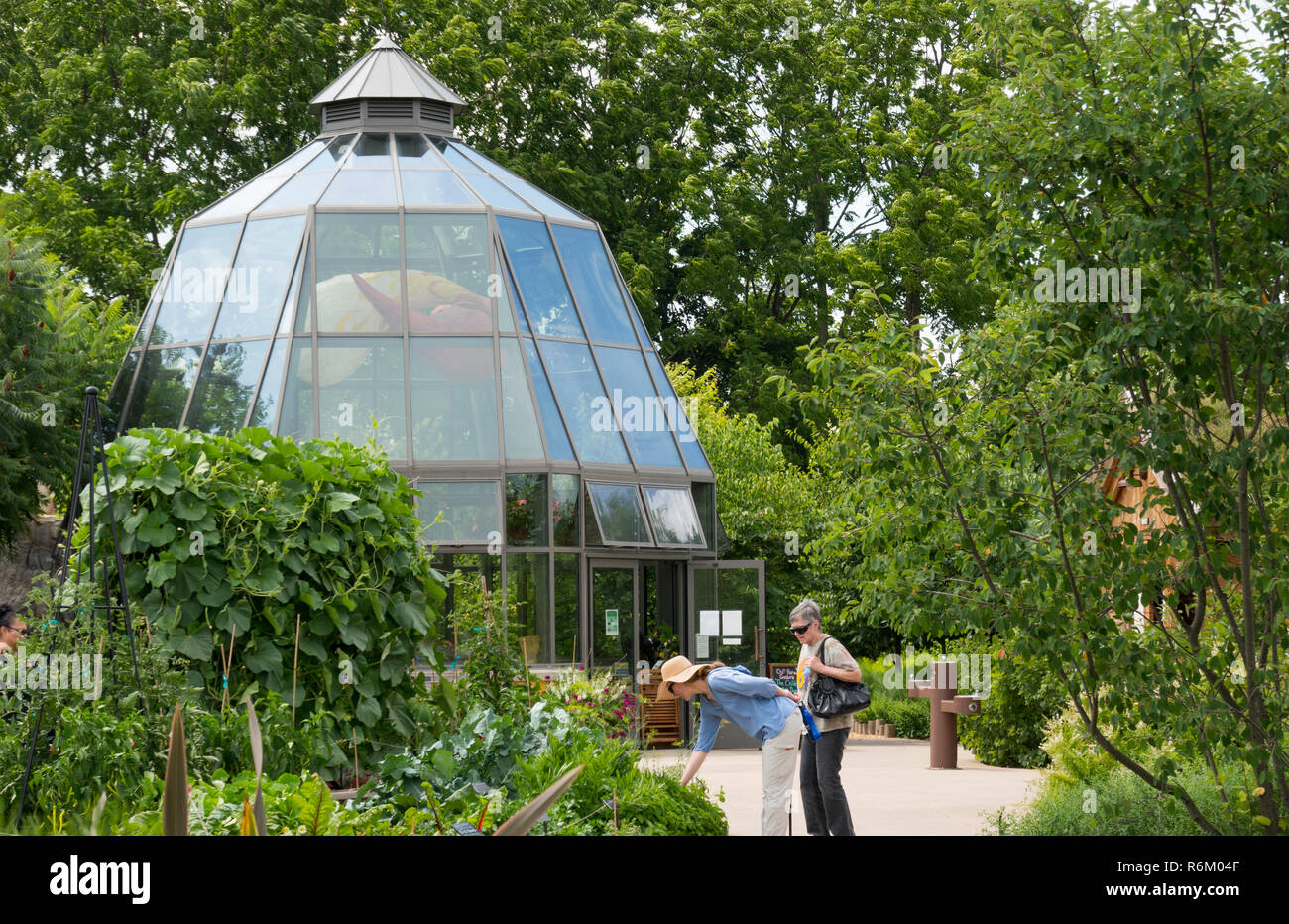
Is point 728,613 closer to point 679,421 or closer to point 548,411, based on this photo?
point 679,421

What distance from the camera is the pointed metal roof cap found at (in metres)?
19.4

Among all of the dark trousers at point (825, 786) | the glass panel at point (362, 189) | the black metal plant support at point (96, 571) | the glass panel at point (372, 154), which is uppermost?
the glass panel at point (372, 154)

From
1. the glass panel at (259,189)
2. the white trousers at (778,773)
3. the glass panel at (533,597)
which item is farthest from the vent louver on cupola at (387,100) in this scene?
the white trousers at (778,773)

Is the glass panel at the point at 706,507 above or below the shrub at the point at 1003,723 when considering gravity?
above

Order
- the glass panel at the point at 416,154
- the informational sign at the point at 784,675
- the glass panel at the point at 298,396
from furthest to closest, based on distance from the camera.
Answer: the informational sign at the point at 784,675, the glass panel at the point at 416,154, the glass panel at the point at 298,396

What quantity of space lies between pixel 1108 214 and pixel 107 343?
17.3m

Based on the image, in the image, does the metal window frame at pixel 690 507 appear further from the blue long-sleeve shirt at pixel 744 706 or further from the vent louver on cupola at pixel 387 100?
the blue long-sleeve shirt at pixel 744 706

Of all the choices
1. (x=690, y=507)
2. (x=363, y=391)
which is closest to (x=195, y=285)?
(x=363, y=391)

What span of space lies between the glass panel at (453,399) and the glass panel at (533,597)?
1.32m

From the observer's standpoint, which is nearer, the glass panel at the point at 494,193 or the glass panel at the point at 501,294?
the glass panel at the point at 501,294

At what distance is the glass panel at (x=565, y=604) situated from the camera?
16812 millimetres
